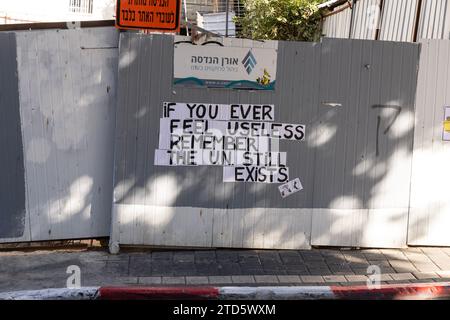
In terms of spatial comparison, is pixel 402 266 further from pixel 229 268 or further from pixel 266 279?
pixel 229 268

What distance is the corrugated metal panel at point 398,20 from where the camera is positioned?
10976 mm

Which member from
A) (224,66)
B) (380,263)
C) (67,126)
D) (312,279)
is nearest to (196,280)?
(312,279)

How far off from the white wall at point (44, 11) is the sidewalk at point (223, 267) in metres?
15.9

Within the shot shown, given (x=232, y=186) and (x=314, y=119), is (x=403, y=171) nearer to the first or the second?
(x=314, y=119)

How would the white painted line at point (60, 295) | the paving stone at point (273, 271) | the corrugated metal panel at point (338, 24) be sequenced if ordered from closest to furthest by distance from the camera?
the white painted line at point (60, 295), the paving stone at point (273, 271), the corrugated metal panel at point (338, 24)

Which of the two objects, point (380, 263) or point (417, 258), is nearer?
point (380, 263)

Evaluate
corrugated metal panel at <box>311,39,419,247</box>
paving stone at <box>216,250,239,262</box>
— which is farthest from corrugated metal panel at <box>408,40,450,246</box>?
paving stone at <box>216,250,239,262</box>

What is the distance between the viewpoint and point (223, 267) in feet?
23.9

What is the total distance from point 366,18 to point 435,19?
4.04m

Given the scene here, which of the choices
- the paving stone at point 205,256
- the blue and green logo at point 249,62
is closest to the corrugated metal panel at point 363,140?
the blue and green logo at point 249,62

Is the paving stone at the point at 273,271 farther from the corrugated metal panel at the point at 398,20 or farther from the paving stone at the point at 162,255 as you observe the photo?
the corrugated metal panel at the point at 398,20

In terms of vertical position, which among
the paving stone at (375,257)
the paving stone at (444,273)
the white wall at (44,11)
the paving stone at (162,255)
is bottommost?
the paving stone at (162,255)

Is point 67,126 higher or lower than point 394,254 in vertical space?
higher
